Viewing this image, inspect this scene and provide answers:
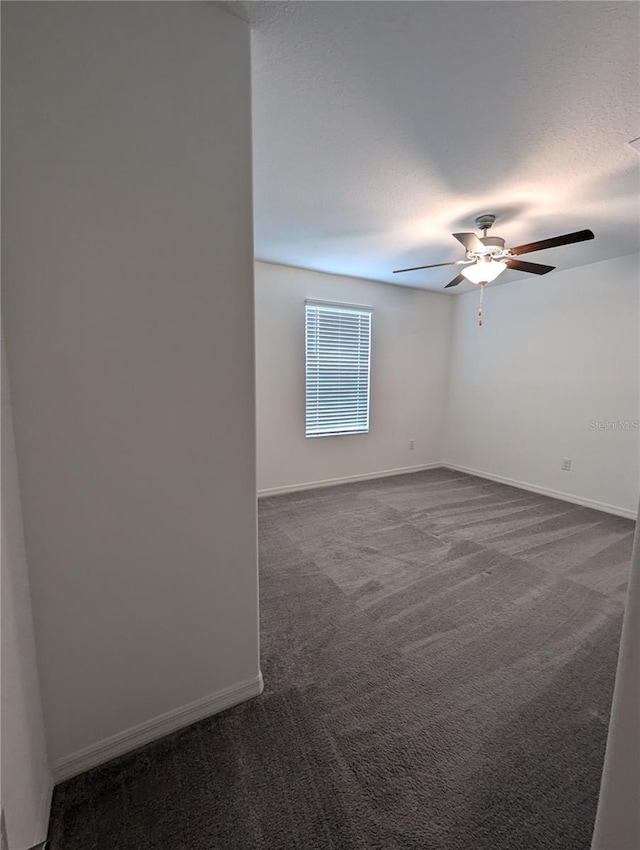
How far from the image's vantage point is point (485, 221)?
8.19ft

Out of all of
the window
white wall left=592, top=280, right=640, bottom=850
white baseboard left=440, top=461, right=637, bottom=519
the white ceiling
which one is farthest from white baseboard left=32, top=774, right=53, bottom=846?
white baseboard left=440, top=461, right=637, bottom=519

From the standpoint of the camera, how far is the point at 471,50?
4.05 ft

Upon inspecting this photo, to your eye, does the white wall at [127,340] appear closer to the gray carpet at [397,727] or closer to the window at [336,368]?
the gray carpet at [397,727]

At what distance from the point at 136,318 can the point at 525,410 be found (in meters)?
4.31

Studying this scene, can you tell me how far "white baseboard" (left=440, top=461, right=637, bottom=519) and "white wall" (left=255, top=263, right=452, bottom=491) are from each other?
657 mm

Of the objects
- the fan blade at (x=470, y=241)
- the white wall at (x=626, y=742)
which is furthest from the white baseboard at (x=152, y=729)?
the fan blade at (x=470, y=241)

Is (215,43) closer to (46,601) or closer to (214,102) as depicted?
(214,102)

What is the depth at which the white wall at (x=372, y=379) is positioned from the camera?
3705 millimetres

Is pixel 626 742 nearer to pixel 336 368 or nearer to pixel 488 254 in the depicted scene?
pixel 488 254

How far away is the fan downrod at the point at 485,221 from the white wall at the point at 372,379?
1730 mm

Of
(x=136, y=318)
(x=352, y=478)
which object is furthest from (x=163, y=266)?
(x=352, y=478)

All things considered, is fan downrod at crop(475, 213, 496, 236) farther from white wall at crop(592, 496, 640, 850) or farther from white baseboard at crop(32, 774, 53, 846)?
white baseboard at crop(32, 774, 53, 846)

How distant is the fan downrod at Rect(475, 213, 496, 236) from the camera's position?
246cm

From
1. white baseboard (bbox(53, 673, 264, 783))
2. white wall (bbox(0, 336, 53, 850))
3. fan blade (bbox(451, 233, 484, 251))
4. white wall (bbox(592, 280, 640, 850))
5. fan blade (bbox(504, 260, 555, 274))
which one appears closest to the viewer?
white wall (bbox(592, 280, 640, 850))
